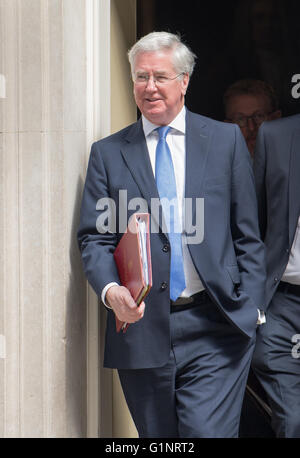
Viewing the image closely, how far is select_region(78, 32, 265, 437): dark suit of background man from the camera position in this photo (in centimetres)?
335

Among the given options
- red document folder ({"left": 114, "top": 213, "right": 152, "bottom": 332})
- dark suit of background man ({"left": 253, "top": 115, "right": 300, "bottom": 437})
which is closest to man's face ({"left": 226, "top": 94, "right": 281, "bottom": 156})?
dark suit of background man ({"left": 253, "top": 115, "right": 300, "bottom": 437})

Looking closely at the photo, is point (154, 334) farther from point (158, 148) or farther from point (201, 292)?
point (158, 148)

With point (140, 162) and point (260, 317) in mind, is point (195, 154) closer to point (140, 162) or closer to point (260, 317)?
point (140, 162)

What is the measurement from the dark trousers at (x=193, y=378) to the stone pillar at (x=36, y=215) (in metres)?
0.39

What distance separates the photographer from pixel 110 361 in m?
3.45

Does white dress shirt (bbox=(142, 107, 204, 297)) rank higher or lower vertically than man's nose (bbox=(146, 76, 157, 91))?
lower

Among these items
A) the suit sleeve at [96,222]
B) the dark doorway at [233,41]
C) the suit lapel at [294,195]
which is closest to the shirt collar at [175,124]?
the suit sleeve at [96,222]

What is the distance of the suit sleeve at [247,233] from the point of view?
11.3 ft

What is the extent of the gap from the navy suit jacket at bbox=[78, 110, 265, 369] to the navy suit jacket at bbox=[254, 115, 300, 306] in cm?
19

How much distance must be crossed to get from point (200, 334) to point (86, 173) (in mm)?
893

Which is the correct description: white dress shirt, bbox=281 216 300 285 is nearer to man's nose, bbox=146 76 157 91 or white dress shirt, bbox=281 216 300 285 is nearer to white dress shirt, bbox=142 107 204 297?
white dress shirt, bbox=142 107 204 297

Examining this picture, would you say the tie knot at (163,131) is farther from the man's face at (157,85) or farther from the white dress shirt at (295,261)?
the white dress shirt at (295,261)

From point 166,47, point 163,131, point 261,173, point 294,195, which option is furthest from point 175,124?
point 294,195
